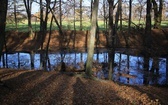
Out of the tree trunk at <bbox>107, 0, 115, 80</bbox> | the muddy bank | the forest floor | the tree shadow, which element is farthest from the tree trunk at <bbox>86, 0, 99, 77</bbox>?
the muddy bank

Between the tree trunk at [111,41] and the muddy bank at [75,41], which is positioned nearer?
the tree trunk at [111,41]

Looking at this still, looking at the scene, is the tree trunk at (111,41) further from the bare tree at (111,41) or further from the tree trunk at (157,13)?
the tree trunk at (157,13)

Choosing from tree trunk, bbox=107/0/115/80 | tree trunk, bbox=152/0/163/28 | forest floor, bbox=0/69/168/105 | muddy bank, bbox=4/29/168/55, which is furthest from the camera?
tree trunk, bbox=152/0/163/28

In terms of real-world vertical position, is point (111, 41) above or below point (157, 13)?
below

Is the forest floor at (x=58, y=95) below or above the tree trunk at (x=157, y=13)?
below

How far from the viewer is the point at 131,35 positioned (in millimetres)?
40531

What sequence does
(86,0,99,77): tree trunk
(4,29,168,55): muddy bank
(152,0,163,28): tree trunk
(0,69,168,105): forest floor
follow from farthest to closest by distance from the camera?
1. (152,0,163,28): tree trunk
2. (4,29,168,55): muddy bank
3. (86,0,99,77): tree trunk
4. (0,69,168,105): forest floor

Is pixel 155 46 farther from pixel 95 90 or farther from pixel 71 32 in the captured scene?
pixel 95 90

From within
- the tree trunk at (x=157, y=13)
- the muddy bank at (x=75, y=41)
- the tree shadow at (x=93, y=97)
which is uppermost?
the tree trunk at (x=157, y=13)

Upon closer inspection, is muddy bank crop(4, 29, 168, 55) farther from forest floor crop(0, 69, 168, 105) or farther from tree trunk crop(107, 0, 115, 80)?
forest floor crop(0, 69, 168, 105)

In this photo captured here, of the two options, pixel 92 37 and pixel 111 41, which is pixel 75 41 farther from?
pixel 92 37

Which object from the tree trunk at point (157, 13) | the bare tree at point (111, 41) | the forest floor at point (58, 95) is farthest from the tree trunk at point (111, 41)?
the tree trunk at point (157, 13)

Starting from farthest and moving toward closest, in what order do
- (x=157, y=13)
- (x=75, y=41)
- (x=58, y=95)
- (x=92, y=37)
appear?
(x=157, y=13)
(x=75, y=41)
(x=92, y=37)
(x=58, y=95)

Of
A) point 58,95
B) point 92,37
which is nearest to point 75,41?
point 92,37
